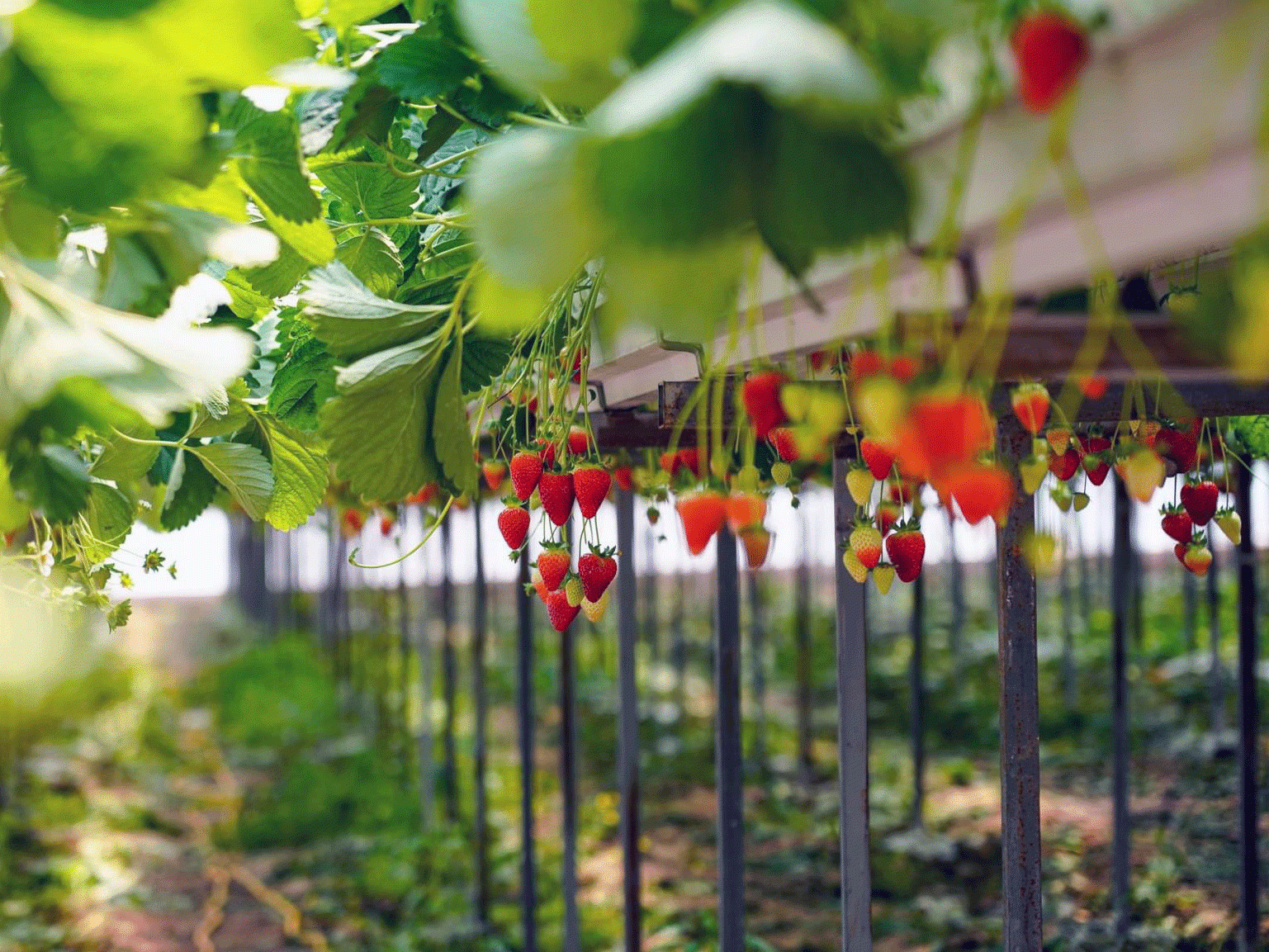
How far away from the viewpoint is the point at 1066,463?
1.51 m

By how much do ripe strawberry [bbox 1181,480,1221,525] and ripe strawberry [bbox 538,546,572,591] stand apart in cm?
85

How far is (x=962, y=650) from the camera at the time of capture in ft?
27.5

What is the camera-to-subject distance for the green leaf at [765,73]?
48cm

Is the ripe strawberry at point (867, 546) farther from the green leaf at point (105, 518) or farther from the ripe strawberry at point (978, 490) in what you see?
the green leaf at point (105, 518)

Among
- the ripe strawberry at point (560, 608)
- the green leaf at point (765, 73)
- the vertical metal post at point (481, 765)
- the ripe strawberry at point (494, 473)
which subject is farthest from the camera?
the vertical metal post at point (481, 765)

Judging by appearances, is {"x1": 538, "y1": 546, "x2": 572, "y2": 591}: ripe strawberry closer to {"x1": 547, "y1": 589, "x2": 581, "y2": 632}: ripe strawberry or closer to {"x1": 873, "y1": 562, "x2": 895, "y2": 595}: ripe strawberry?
{"x1": 547, "y1": 589, "x2": 581, "y2": 632}: ripe strawberry

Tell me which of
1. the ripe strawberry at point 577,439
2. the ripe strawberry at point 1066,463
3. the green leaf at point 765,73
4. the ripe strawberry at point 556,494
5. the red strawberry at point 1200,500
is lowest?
the red strawberry at point 1200,500

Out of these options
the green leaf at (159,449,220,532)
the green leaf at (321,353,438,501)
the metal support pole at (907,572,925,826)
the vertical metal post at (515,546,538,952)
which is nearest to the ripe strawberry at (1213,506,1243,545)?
the green leaf at (321,353,438,501)

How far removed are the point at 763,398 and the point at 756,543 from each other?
21 centimetres

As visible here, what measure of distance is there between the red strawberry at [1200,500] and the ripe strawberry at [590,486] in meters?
0.82

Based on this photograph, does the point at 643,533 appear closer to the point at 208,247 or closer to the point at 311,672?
the point at 311,672

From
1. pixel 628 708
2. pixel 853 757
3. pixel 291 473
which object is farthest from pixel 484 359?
pixel 628 708

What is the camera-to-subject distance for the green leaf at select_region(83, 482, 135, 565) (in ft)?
5.16

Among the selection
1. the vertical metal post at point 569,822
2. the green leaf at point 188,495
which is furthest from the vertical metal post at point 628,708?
the green leaf at point 188,495
